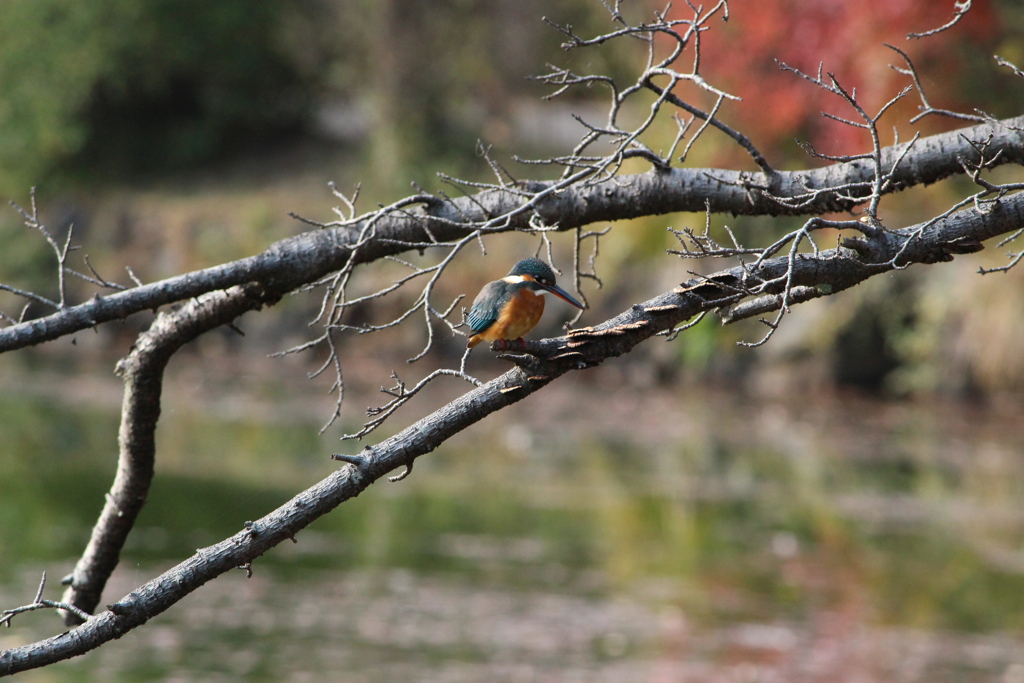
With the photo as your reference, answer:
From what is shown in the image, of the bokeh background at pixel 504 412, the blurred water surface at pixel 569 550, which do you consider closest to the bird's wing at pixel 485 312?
the bokeh background at pixel 504 412

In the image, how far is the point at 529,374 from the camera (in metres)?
2.56

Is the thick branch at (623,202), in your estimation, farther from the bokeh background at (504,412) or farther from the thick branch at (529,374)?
the thick branch at (529,374)

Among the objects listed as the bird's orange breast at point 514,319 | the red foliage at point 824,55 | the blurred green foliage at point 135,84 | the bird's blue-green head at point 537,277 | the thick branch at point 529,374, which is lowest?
the thick branch at point 529,374

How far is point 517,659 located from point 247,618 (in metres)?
1.64

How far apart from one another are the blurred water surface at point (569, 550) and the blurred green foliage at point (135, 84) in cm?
814

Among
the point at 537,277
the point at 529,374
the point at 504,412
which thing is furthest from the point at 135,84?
the point at 529,374

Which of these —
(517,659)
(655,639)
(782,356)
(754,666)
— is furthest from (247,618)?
(782,356)

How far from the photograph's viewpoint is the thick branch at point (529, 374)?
2.46 metres

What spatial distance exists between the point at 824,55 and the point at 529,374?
12399mm

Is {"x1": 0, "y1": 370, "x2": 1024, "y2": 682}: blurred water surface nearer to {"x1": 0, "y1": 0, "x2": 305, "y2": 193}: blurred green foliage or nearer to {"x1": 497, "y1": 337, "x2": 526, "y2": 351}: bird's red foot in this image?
{"x1": 497, "y1": 337, "x2": 526, "y2": 351}: bird's red foot

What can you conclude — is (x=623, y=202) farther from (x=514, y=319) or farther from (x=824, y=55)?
(x=824, y=55)

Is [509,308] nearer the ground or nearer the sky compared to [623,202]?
nearer the ground

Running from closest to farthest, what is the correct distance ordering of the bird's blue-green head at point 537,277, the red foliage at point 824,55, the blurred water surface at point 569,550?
the bird's blue-green head at point 537,277, the blurred water surface at point 569,550, the red foliage at point 824,55

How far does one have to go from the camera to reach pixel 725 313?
314 cm
